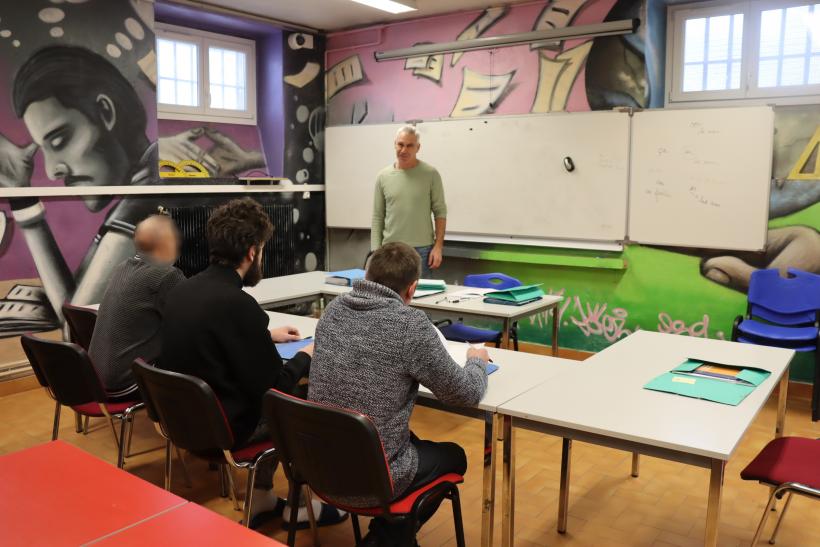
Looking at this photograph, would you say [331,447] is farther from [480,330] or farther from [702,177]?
[702,177]

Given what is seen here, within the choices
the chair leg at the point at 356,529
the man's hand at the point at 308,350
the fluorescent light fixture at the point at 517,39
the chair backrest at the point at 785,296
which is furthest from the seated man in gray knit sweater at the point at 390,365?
the fluorescent light fixture at the point at 517,39

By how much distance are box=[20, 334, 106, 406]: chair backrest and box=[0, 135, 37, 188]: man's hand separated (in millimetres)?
2018

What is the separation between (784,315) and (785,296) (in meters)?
0.13

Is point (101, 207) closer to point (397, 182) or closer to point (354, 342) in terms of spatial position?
point (397, 182)

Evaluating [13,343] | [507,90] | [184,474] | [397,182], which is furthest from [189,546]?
[507,90]

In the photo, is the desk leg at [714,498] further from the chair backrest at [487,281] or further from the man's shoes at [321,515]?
the chair backrest at [487,281]

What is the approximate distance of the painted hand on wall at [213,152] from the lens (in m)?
5.73

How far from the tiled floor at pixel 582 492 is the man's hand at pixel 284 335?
73 centimetres

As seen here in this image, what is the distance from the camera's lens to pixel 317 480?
2051 mm

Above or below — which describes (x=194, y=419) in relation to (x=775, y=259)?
below

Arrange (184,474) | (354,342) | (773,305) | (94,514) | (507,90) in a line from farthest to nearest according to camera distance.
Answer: (507,90), (773,305), (184,474), (354,342), (94,514)

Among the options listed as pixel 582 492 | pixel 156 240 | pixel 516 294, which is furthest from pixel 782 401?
pixel 156 240

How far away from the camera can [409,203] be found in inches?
188

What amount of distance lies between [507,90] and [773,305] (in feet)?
8.26
